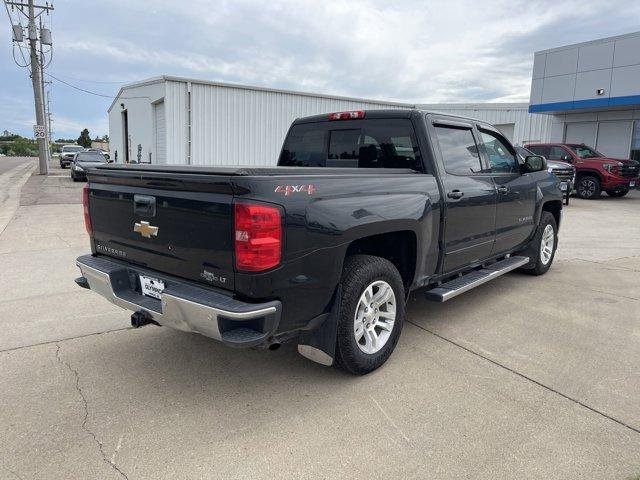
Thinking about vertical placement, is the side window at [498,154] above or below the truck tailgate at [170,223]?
above

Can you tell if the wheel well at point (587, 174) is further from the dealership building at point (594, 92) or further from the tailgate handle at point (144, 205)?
the tailgate handle at point (144, 205)

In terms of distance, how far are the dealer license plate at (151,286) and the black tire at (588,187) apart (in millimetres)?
17780

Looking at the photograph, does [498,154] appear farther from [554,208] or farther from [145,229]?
[145,229]

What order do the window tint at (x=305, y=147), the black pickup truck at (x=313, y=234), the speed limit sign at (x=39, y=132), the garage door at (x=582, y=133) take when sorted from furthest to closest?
1. the speed limit sign at (x=39, y=132)
2. the garage door at (x=582, y=133)
3. the window tint at (x=305, y=147)
4. the black pickup truck at (x=313, y=234)

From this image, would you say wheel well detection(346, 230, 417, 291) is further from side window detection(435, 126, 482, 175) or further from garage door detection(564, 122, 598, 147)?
garage door detection(564, 122, 598, 147)

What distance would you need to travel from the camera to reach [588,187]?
17.5m

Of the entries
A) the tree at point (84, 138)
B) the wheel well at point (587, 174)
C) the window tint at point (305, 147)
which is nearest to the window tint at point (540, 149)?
the wheel well at point (587, 174)

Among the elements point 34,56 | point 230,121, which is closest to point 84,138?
point 34,56

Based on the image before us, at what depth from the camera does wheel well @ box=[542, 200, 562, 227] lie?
641cm

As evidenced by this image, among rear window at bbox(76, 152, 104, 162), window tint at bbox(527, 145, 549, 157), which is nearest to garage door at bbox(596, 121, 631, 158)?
window tint at bbox(527, 145, 549, 157)

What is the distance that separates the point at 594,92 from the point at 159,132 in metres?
18.2

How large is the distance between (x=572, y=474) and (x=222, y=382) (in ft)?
7.20

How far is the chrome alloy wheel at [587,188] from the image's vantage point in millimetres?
17312

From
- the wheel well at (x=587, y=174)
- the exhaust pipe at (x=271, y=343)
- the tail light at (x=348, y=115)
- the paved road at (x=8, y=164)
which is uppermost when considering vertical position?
the tail light at (x=348, y=115)
